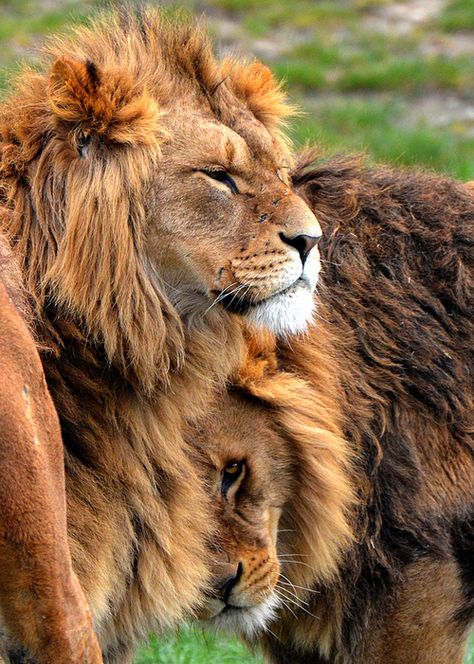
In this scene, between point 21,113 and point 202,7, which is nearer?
point 21,113

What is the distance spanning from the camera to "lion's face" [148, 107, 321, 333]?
4055mm

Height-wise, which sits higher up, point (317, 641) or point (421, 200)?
point (421, 200)

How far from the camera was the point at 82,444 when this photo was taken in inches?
166

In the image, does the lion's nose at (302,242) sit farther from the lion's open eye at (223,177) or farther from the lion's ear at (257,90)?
the lion's ear at (257,90)

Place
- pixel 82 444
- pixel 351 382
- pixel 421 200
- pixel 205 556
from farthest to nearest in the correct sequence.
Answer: pixel 421 200
pixel 351 382
pixel 205 556
pixel 82 444

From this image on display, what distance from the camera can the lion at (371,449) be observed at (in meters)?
4.82

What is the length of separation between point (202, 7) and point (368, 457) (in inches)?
369

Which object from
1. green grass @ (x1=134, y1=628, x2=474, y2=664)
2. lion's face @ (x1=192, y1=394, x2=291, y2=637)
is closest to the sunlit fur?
lion's face @ (x1=192, y1=394, x2=291, y2=637)

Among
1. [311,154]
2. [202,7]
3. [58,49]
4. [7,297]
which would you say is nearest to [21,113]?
[58,49]

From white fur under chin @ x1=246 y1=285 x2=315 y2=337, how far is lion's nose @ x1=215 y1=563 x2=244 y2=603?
939 mm

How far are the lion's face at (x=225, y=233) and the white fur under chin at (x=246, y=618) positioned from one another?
3.60ft

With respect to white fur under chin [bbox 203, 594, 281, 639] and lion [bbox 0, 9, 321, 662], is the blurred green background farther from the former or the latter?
lion [bbox 0, 9, 321, 662]

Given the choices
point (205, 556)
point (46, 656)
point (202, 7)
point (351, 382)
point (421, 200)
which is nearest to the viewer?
point (46, 656)

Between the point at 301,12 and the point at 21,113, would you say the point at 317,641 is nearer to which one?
Result: the point at 21,113
